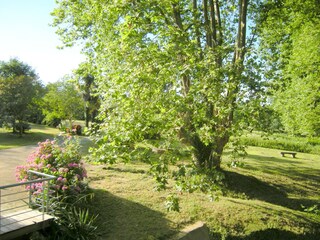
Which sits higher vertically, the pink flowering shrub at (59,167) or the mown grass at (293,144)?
the pink flowering shrub at (59,167)

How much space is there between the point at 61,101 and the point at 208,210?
20366mm

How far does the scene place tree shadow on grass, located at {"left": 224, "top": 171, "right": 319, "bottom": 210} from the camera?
35.2 feet

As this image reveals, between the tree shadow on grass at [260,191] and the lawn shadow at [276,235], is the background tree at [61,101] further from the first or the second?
the lawn shadow at [276,235]

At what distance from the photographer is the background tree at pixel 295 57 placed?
31.2 feet

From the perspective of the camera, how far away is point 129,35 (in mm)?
6293

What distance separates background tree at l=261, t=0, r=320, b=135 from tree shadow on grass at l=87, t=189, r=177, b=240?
178 inches

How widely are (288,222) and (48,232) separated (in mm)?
6863

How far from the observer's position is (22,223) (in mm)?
5574

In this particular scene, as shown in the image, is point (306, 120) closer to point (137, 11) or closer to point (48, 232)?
point (137, 11)

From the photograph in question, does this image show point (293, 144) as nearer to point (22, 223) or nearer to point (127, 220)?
point (127, 220)

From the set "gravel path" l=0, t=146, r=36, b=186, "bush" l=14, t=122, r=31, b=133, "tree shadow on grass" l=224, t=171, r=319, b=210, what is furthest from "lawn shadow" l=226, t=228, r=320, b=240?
"bush" l=14, t=122, r=31, b=133

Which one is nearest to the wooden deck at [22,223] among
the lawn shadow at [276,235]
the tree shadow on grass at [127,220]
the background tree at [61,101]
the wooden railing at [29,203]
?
the wooden railing at [29,203]

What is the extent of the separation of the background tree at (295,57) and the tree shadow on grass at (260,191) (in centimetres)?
336

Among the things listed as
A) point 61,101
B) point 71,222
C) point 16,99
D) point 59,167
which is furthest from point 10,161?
point 61,101
